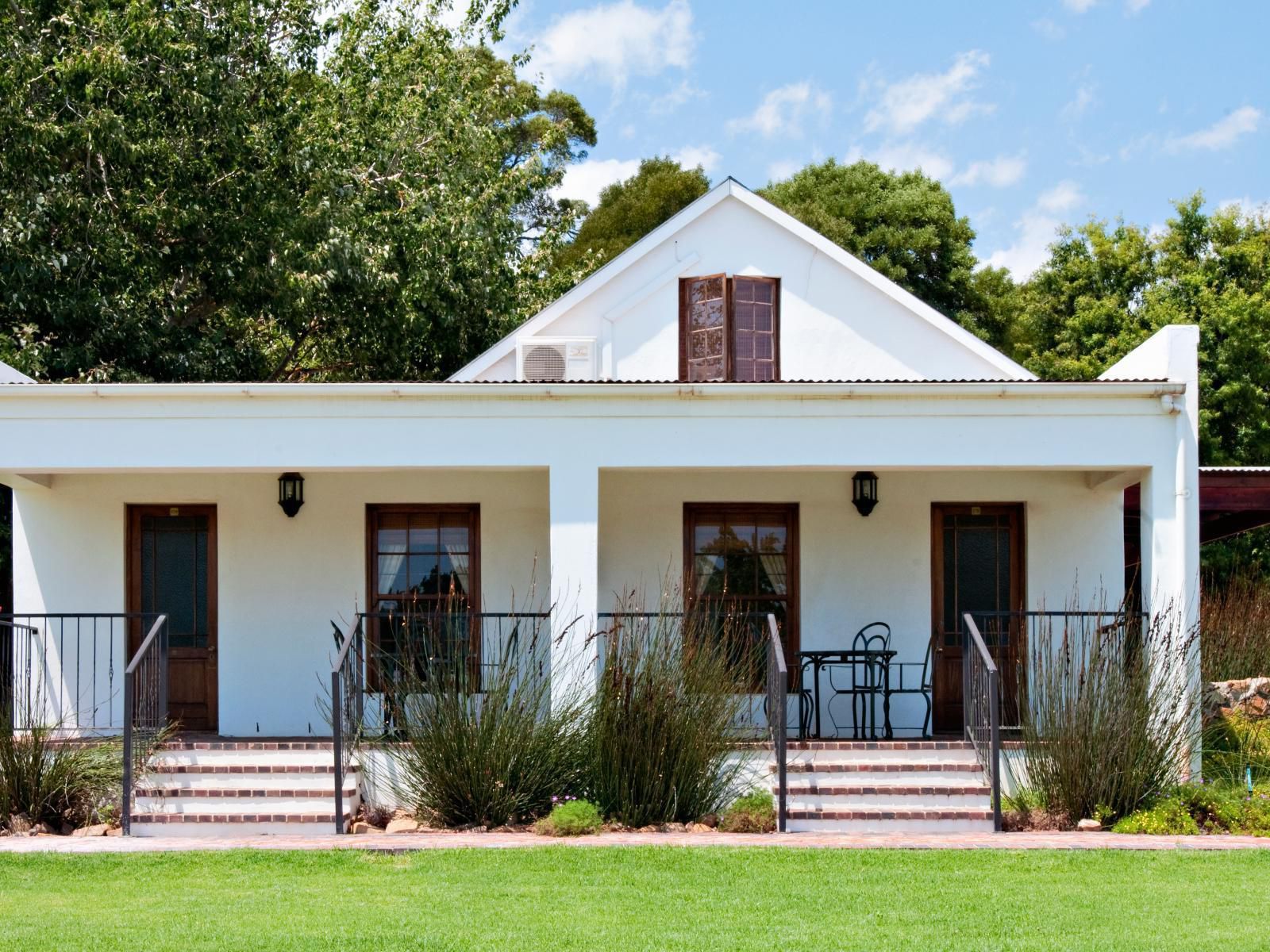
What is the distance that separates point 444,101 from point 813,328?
920 cm

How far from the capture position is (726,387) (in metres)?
10.4

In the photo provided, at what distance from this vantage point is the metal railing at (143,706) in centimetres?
967

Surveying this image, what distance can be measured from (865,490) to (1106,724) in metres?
3.38

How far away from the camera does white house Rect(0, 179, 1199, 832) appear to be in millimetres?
10430

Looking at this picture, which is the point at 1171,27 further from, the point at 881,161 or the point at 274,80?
the point at 274,80

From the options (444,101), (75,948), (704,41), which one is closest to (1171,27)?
(704,41)

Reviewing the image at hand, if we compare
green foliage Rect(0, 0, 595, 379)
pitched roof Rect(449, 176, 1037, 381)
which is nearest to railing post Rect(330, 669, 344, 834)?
pitched roof Rect(449, 176, 1037, 381)

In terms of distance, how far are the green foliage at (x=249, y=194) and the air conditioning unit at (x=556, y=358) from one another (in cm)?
466

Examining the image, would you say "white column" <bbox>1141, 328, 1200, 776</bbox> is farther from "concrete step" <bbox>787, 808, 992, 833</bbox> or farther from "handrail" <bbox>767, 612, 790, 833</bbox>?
"handrail" <bbox>767, 612, 790, 833</bbox>

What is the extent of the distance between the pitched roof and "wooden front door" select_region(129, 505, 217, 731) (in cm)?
289

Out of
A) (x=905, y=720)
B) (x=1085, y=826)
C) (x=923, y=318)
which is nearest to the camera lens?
(x=1085, y=826)

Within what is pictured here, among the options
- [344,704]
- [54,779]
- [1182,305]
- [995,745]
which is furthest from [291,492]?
[1182,305]

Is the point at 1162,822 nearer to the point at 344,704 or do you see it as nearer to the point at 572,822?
the point at 572,822

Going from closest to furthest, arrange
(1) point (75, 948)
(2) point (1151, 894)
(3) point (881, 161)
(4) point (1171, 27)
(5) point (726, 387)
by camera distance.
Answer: (1) point (75, 948), (2) point (1151, 894), (5) point (726, 387), (4) point (1171, 27), (3) point (881, 161)
